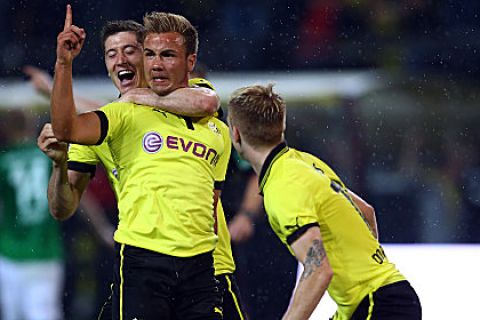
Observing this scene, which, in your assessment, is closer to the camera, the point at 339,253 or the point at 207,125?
the point at 339,253

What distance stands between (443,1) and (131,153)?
3394mm

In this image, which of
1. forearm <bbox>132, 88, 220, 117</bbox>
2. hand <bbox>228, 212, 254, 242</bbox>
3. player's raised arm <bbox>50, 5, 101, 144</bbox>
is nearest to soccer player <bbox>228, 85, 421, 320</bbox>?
forearm <bbox>132, 88, 220, 117</bbox>

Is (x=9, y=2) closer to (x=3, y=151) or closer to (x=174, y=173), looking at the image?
(x=3, y=151)

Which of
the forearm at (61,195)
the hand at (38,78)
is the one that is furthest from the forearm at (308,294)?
the hand at (38,78)

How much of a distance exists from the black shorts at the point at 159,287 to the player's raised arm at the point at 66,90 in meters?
0.43

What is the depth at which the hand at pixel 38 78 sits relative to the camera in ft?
18.9

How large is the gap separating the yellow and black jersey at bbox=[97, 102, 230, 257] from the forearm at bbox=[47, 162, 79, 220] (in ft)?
0.64

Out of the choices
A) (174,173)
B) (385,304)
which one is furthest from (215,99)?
(385,304)

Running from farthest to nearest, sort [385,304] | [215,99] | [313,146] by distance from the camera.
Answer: [313,146] → [215,99] → [385,304]

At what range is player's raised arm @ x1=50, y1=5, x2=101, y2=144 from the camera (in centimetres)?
300

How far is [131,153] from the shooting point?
331 cm

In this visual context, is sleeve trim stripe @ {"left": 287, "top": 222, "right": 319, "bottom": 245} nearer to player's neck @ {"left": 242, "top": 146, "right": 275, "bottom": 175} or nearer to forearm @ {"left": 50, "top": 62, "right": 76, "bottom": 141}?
player's neck @ {"left": 242, "top": 146, "right": 275, "bottom": 175}

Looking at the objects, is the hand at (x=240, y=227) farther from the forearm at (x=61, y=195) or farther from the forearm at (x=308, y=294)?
the forearm at (x=308, y=294)

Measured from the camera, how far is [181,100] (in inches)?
132
